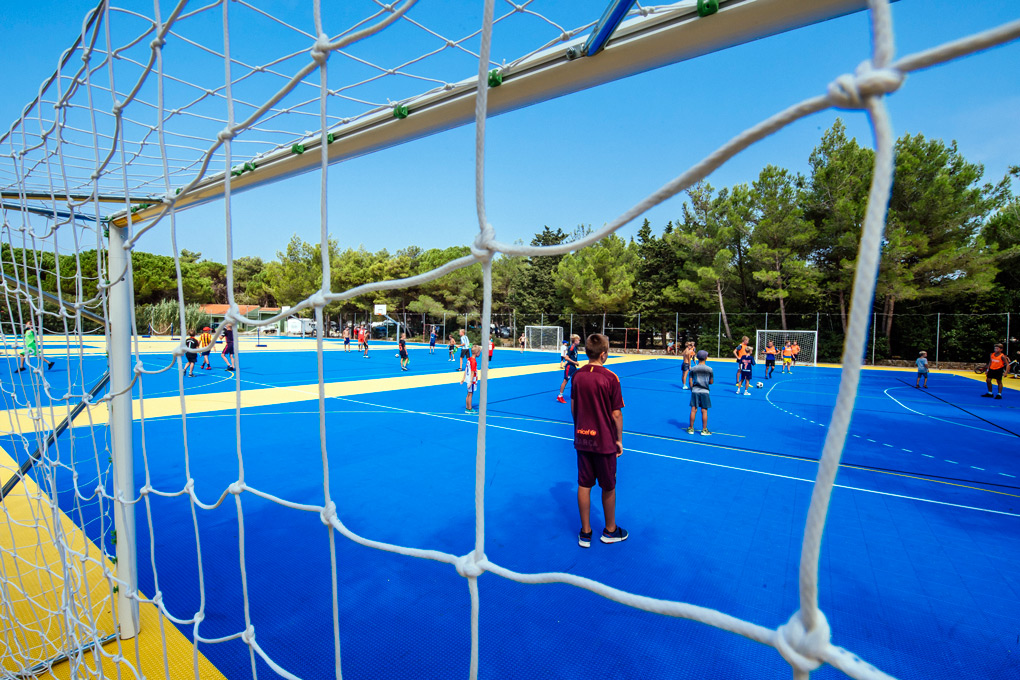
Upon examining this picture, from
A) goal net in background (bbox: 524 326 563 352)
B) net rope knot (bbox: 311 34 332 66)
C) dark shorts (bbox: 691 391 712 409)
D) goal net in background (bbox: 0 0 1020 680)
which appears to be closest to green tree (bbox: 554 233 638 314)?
goal net in background (bbox: 524 326 563 352)

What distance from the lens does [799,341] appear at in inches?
899

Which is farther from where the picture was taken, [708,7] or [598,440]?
[598,440]

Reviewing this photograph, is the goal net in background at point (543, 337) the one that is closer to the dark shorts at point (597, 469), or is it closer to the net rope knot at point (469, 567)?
the dark shorts at point (597, 469)

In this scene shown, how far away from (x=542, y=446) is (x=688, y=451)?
1.87m

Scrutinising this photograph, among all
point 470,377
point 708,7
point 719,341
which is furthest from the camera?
point 719,341

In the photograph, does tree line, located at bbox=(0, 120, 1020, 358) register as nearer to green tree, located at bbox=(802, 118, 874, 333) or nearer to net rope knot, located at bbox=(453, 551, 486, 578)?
green tree, located at bbox=(802, 118, 874, 333)

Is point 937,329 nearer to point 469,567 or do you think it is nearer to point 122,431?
point 469,567

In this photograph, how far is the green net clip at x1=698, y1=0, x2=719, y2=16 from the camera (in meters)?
1.08

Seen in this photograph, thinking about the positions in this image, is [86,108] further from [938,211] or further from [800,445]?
[938,211]

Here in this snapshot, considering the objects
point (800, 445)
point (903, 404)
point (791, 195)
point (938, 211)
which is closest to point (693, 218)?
point (791, 195)

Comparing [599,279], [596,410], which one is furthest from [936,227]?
[596,410]

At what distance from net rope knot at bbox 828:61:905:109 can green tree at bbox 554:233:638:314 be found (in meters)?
29.5

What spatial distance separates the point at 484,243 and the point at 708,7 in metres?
0.73

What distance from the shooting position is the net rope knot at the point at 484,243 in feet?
3.65
